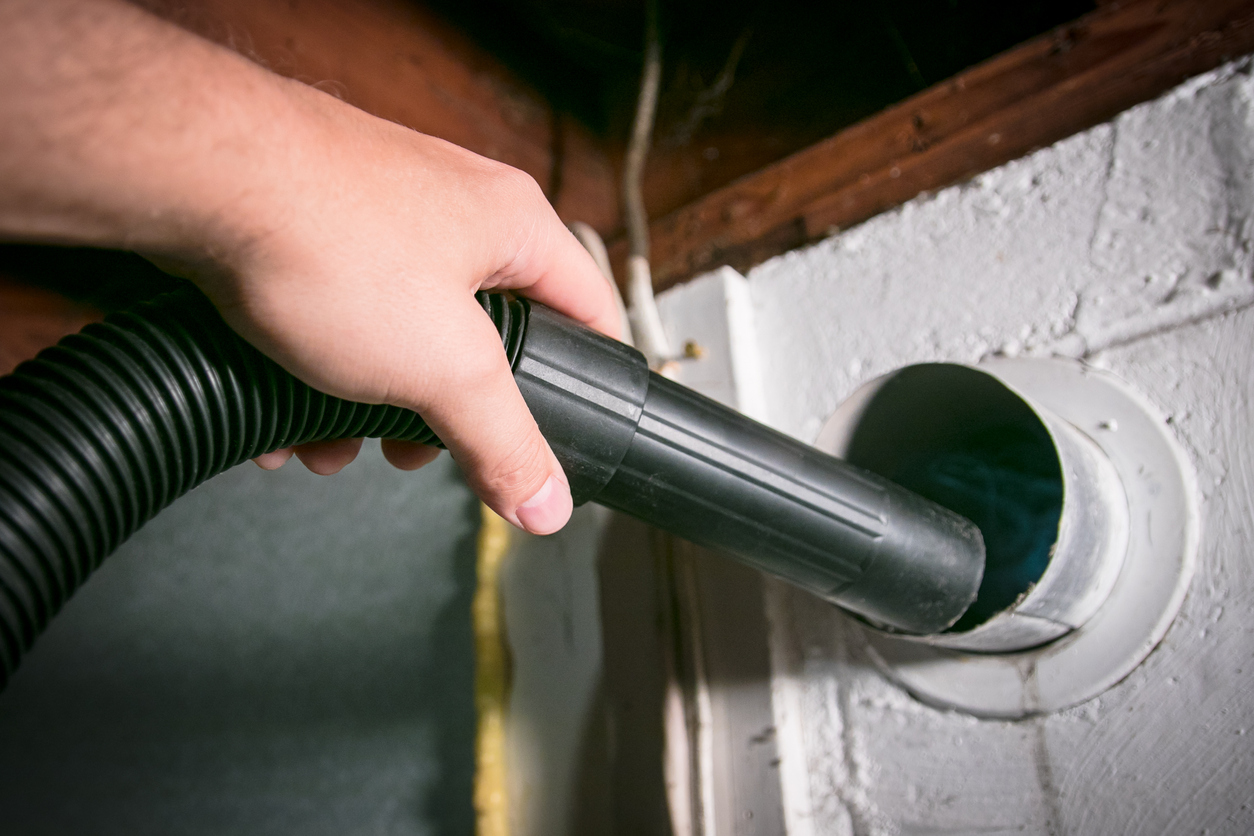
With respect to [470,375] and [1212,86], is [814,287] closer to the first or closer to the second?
[1212,86]

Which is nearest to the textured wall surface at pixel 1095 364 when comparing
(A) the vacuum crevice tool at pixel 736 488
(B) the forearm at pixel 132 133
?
(A) the vacuum crevice tool at pixel 736 488

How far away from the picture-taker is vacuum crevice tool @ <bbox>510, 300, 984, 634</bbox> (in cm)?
40

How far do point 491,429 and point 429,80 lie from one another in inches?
29.0

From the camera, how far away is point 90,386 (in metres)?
0.34

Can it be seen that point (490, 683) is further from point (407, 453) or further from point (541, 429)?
point (541, 429)

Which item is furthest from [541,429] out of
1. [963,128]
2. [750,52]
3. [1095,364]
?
[750,52]

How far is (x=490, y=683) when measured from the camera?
841mm

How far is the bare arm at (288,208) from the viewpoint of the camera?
248 millimetres

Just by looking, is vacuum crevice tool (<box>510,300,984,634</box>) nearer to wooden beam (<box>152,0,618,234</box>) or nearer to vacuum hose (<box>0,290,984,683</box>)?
vacuum hose (<box>0,290,984,683</box>)

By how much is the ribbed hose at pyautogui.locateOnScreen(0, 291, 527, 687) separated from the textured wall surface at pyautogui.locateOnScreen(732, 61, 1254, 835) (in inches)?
18.5

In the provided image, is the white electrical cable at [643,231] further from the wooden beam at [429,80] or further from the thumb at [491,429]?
the thumb at [491,429]

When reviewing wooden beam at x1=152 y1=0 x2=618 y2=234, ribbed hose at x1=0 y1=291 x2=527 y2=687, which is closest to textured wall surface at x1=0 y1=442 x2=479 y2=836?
wooden beam at x1=152 y1=0 x2=618 y2=234

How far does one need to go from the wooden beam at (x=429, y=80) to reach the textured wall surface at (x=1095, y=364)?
0.47 m

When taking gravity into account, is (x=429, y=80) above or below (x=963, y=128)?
above
